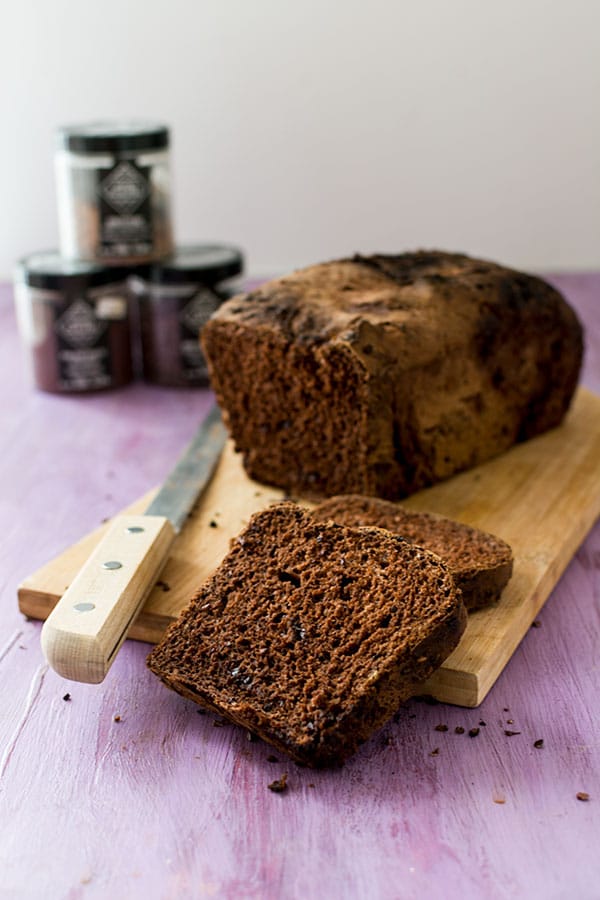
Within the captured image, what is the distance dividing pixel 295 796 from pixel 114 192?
214 centimetres

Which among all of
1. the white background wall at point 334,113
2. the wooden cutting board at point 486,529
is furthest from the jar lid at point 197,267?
the white background wall at point 334,113

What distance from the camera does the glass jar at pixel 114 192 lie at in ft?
10.8

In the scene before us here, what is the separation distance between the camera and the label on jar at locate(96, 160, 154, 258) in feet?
10.9

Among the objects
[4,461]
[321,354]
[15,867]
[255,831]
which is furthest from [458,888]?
[4,461]

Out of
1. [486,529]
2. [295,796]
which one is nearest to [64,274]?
[486,529]

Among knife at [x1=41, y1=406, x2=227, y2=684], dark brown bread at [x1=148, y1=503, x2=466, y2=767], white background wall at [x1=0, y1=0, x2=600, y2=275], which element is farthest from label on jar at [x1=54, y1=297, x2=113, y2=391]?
dark brown bread at [x1=148, y1=503, x2=466, y2=767]

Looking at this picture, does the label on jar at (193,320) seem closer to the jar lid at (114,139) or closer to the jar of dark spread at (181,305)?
the jar of dark spread at (181,305)

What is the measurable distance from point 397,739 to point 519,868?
327mm

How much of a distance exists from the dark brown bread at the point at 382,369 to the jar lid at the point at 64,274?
785 mm

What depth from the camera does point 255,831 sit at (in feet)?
5.32

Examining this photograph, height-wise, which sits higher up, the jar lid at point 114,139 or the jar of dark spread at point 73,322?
the jar lid at point 114,139

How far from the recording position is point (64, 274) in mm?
3309

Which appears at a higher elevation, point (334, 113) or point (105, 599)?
point (334, 113)

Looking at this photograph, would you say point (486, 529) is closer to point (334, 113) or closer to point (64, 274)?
point (64, 274)
